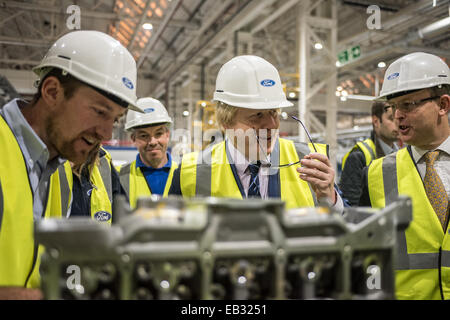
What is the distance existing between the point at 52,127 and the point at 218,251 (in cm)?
100

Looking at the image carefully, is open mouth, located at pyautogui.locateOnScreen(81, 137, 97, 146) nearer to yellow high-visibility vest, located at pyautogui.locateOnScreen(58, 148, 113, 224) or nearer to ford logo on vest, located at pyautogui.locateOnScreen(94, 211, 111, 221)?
yellow high-visibility vest, located at pyautogui.locateOnScreen(58, 148, 113, 224)

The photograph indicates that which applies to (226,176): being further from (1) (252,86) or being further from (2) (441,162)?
(2) (441,162)

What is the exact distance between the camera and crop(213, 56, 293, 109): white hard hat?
179 centimetres

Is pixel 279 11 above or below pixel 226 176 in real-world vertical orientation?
above

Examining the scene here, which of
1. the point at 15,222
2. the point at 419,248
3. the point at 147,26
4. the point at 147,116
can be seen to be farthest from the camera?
the point at 147,26

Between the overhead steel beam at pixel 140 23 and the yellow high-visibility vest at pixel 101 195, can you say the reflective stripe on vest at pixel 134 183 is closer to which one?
the yellow high-visibility vest at pixel 101 195

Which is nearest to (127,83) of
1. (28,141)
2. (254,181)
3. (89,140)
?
(89,140)

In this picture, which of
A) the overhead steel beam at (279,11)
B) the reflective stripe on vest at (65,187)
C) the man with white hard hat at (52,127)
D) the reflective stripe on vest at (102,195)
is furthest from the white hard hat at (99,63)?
the overhead steel beam at (279,11)

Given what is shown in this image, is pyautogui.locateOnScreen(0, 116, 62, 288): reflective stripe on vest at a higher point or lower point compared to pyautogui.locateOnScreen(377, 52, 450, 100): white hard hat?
lower

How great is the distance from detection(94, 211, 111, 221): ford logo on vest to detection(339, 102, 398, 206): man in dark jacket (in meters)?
1.84

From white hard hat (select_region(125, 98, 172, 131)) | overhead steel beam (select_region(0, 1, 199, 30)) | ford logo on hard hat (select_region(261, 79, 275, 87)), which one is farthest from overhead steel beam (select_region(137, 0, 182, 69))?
ford logo on hard hat (select_region(261, 79, 275, 87))

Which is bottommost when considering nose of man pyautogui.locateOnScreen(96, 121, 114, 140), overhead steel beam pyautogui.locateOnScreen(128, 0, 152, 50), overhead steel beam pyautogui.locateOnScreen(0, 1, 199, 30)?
nose of man pyautogui.locateOnScreen(96, 121, 114, 140)

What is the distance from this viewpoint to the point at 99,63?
124cm

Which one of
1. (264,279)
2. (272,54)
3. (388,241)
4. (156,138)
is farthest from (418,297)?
(272,54)
